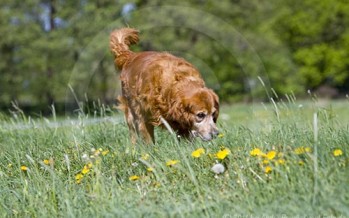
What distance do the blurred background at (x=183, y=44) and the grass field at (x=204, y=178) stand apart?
15.3 metres

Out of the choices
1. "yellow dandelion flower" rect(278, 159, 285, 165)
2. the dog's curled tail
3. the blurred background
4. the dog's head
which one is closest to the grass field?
"yellow dandelion flower" rect(278, 159, 285, 165)

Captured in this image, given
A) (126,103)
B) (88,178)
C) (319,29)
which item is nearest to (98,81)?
(319,29)

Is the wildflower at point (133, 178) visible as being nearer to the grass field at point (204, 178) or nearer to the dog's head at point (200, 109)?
the grass field at point (204, 178)

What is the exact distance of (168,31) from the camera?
24.6 meters

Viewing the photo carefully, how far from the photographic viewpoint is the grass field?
8.89ft

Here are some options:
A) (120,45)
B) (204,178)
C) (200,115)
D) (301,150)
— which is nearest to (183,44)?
(120,45)

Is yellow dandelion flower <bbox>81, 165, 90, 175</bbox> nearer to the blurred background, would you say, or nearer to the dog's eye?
the dog's eye

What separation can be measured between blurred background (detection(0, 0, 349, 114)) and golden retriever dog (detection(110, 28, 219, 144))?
13244mm

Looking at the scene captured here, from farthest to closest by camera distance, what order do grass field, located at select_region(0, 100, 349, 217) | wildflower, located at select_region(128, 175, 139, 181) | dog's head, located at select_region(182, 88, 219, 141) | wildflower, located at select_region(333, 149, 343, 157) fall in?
dog's head, located at select_region(182, 88, 219, 141) → wildflower, located at select_region(128, 175, 139, 181) → wildflower, located at select_region(333, 149, 343, 157) → grass field, located at select_region(0, 100, 349, 217)

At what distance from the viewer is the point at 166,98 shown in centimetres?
570

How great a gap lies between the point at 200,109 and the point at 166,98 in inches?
18.9

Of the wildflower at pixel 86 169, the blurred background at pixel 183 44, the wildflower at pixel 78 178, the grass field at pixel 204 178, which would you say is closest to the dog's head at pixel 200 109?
the grass field at pixel 204 178

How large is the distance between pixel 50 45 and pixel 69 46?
92 centimetres

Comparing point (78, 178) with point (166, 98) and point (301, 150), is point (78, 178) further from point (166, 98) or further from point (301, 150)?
point (166, 98)
